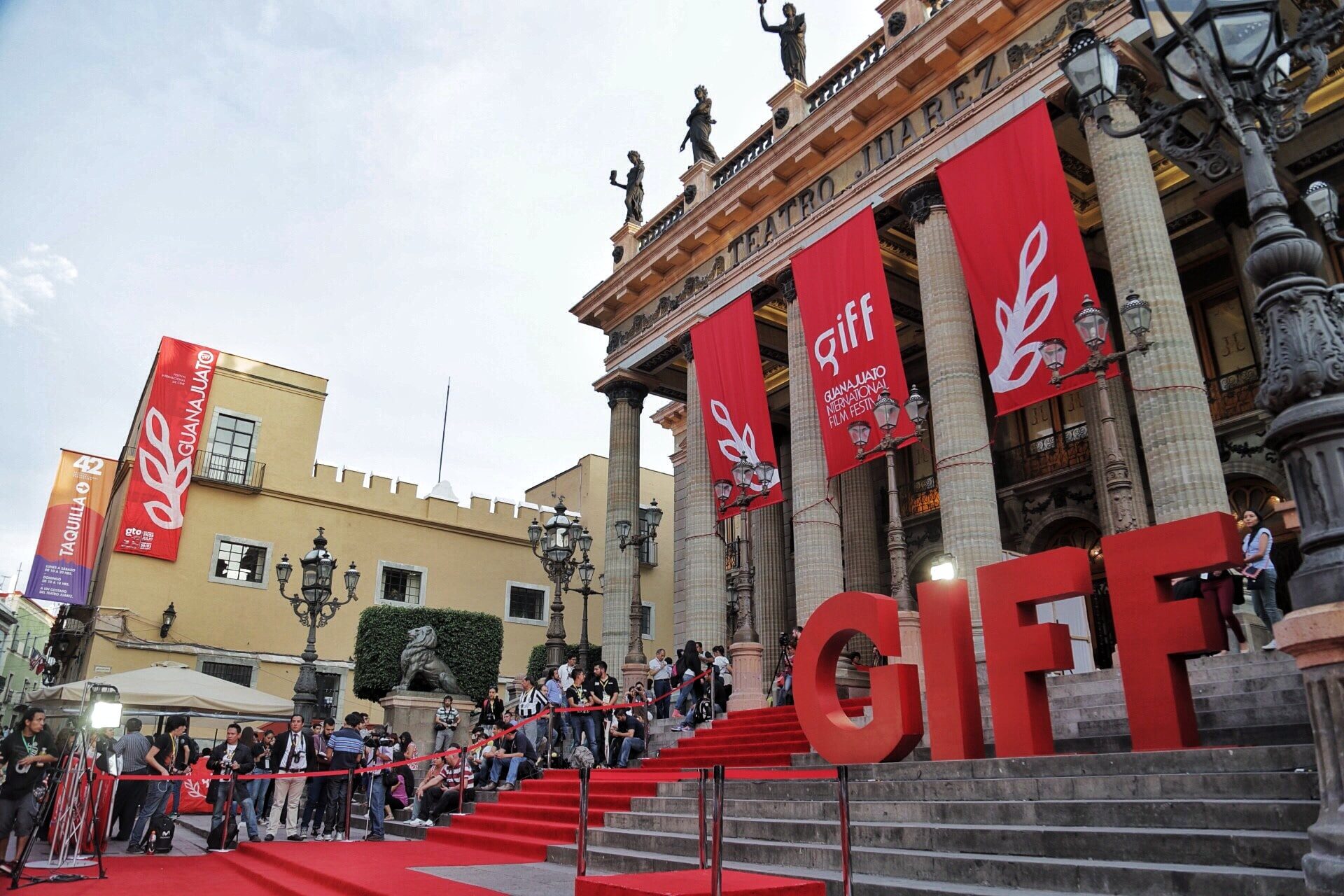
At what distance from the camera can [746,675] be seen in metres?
13.6

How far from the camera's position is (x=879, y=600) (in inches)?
306

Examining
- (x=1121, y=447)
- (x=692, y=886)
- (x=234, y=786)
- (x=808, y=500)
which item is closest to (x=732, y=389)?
(x=808, y=500)

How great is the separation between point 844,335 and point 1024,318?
342cm

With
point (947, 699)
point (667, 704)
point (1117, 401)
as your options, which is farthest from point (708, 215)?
point (947, 699)

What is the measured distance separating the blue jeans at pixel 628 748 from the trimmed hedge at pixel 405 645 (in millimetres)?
9926

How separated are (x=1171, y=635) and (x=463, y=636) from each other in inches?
750

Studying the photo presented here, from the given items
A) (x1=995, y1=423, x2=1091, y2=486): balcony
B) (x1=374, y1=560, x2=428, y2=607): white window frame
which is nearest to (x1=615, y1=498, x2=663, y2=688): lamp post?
(x1=995, y1=423, x2=1091, y2=486): balcony

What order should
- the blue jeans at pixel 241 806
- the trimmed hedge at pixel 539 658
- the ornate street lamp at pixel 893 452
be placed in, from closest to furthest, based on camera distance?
1. the blue jeans at pixel 241 806
2. the ornate street lamp at pixel 893 452
3. the trimmed hedge at pixel 539 658

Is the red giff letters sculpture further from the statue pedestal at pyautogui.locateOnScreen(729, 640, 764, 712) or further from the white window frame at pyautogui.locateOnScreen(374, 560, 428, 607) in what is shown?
the white window frame at pyautogui.locateOnScreen(374, 560, 428, 607)

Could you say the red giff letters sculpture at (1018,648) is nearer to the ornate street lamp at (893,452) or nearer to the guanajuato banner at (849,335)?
the ornate street lamp at (893,452)

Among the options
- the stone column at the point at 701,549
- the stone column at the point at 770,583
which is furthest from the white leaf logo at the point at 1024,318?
the stone column at the point at 770,583

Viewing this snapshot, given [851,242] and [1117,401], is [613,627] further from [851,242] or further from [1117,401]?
[1117,401]

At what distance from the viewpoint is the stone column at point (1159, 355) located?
998 cm

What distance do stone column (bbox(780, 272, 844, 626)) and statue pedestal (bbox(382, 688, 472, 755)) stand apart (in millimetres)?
7044
